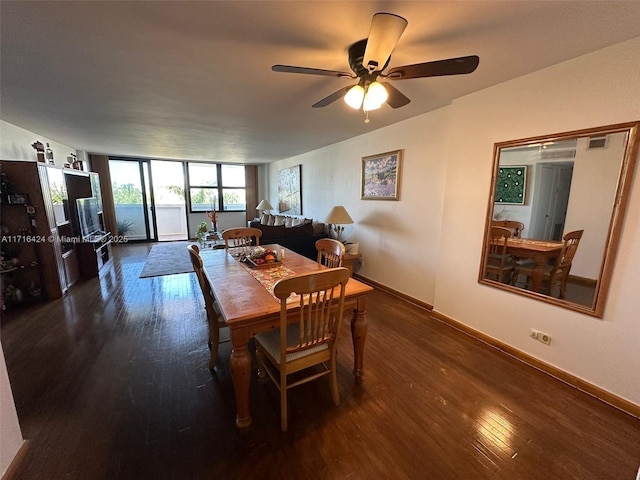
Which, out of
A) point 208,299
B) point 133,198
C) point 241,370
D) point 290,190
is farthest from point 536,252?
point 133,198

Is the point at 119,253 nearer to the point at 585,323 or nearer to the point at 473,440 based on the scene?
the point at 473,440

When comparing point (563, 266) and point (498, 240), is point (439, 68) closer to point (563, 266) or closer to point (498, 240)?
point (498, 240)

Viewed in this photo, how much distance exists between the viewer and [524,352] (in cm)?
221

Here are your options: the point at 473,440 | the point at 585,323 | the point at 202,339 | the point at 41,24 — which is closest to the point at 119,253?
the point at 202,339

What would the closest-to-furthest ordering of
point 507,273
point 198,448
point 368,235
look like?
point 198,448 < point 507,273 < point 368,235

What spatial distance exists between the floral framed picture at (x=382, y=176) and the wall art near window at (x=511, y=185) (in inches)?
51.4

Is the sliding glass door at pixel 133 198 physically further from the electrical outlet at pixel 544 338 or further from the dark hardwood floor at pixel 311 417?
the electrical outlet at pixel 544 338

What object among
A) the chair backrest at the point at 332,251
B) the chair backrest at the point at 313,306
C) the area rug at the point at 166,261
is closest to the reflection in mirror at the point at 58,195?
the area rug at the point at 166,261

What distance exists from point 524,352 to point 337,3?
2.88 m

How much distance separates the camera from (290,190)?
6.63 m

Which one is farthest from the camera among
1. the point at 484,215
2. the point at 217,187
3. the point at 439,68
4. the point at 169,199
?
the point at 217,187

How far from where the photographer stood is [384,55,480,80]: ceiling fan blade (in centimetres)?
133

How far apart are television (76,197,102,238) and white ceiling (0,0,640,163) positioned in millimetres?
1516

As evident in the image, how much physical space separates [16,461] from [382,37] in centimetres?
281
